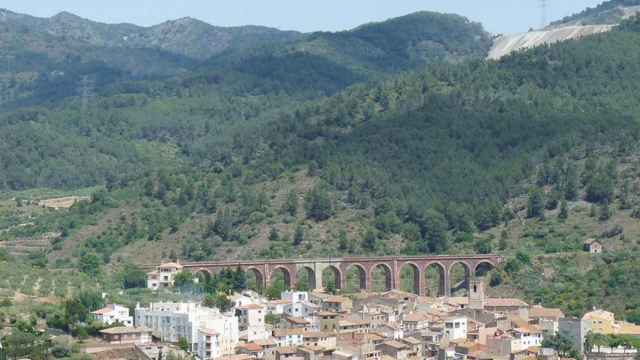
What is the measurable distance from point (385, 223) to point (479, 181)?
10.9m

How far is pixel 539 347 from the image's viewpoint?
75.4 meters

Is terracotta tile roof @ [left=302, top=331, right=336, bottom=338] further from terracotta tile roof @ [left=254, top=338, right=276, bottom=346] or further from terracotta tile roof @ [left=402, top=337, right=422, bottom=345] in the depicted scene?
terracotta tile roof @ [left=402, top=337, right=422, bottom=345]

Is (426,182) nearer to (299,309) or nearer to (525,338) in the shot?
(299,309)

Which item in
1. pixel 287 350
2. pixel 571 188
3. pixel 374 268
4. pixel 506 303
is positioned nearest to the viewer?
pixel 287 350

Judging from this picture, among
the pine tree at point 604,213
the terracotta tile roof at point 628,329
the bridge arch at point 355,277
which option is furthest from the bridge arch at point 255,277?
the terracotta tile roof at point 628,329

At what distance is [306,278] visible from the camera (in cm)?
10906

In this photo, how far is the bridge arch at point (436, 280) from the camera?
109m

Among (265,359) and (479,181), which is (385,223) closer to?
(479,181)

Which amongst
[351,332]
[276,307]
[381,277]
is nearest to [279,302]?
[276,307]

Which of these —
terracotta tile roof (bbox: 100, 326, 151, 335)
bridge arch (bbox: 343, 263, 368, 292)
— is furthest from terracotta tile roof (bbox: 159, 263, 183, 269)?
terracotta tile roof (bbox: 100, 326, 151, 335)

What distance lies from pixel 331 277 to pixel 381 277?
2933 millimetres

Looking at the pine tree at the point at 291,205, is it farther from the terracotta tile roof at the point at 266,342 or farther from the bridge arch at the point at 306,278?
the terracotta tile roof at the point at 266,342

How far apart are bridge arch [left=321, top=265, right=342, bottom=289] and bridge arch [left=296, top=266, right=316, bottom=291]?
784 mm

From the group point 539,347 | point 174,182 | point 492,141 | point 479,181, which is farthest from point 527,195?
point 539,347
